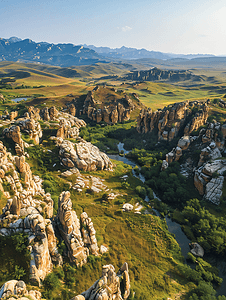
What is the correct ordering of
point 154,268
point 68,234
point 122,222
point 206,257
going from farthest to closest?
point 122,222
point 206,257
point 154,268
point 68,234

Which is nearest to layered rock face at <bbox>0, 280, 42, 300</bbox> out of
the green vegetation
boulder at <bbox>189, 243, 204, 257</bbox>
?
the green vegetation

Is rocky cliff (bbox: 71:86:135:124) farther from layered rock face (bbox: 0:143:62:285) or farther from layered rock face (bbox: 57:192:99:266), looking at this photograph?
layered rock face (bbox: 57:192:99:266)

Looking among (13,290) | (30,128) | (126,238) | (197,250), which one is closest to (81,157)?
(30,128)

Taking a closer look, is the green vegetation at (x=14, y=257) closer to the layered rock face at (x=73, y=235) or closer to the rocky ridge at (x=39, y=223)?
the rocky ridge at (x=39, y=223)

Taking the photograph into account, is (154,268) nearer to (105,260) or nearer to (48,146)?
(105,260)

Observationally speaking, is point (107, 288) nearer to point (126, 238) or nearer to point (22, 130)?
point (126, 238)

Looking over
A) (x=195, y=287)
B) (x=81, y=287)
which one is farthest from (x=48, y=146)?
(x=195, y=287)
